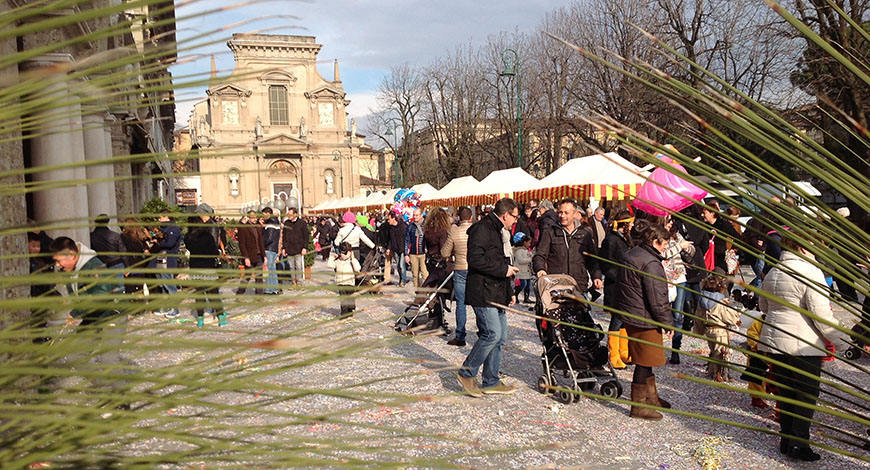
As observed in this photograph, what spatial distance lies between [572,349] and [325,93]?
63.3 meters

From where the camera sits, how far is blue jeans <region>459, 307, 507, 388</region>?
5.62m

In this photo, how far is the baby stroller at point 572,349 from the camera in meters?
5.65

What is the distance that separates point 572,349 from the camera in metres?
5.70

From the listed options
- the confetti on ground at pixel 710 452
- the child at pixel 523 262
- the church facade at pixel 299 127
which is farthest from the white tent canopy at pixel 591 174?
the church facade at pixel 299 127

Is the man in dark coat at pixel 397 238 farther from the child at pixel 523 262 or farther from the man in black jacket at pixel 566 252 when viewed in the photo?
the man in black jacket at pixel 566 252

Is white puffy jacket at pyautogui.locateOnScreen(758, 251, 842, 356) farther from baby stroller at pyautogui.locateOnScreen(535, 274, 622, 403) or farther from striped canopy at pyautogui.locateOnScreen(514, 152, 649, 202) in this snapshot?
striped canopy at pyautogui.locateOnScreen(514, 152, 649, 202)

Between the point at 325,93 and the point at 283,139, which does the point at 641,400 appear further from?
the point at 325,93

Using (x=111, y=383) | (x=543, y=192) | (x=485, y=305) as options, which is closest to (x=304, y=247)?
(x=543, y=192)

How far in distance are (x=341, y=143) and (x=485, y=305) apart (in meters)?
62.1

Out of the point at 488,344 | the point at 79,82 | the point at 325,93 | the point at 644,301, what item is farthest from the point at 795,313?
the point at 325,93

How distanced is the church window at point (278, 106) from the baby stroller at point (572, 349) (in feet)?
203

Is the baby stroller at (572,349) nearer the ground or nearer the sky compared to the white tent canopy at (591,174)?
nearer the ground

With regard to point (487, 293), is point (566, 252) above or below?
above

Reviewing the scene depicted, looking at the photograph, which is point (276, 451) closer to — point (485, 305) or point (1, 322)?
point (1, 322)
